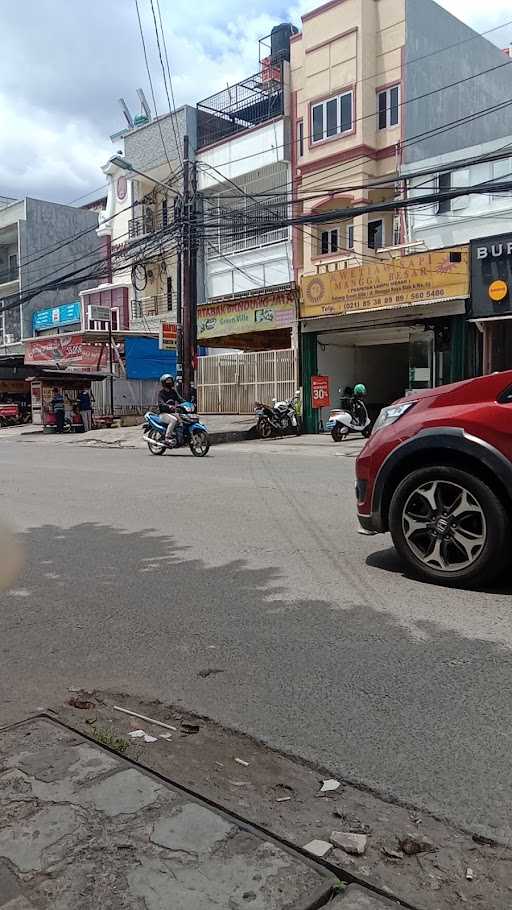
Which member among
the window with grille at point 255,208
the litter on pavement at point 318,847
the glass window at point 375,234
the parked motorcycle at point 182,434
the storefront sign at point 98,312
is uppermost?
the window with grille at point 255,208

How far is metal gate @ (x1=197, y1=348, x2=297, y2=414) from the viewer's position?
875 inches

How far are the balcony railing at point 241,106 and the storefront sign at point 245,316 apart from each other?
10.7 m

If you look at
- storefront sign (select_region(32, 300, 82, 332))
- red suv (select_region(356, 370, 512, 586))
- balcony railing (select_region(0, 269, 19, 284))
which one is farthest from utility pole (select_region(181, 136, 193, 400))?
balcony railing (select_region(0, 269, 19, 284))

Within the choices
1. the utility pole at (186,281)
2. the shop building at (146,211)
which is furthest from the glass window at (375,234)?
the shop building at (146,211)

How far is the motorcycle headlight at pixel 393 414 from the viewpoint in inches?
204

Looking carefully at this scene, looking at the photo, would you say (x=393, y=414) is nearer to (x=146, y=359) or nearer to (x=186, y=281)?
(x=186, y=281)

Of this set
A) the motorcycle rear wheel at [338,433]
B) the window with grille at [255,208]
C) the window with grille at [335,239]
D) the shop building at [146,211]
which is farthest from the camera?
the shop building at [146,211]

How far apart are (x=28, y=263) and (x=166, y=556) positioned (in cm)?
3821

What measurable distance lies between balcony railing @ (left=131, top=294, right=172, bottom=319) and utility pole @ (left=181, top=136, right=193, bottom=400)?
13.3 metres

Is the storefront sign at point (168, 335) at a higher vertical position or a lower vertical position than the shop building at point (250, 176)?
lower

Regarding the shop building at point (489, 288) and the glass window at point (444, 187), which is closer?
the shop building at point (489, 288)

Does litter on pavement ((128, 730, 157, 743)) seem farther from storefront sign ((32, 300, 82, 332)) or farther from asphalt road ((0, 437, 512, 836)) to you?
storefront sign ((32, 300, 82, 332))

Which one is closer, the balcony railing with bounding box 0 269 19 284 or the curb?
the curb

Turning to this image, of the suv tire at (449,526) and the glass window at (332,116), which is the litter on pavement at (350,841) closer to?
the suv tire at (449,526)
